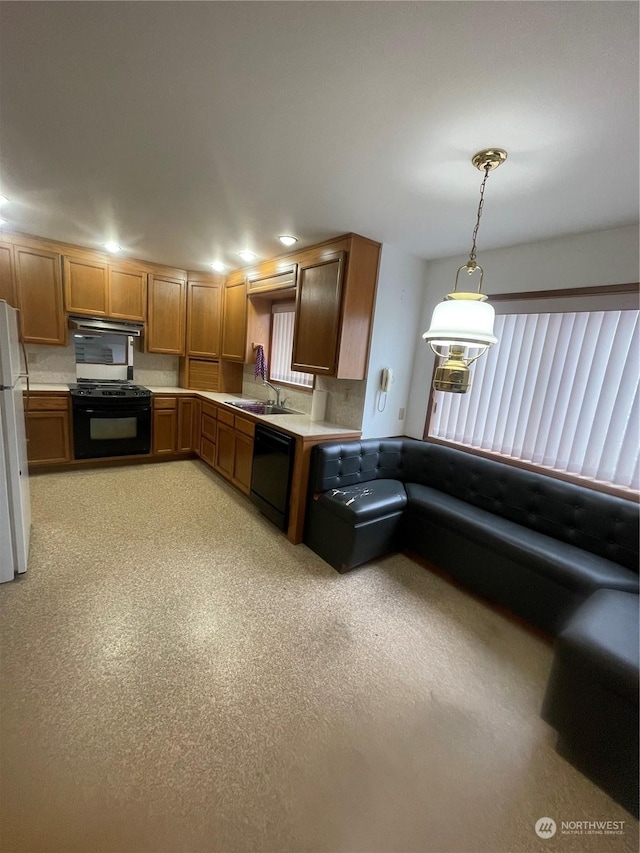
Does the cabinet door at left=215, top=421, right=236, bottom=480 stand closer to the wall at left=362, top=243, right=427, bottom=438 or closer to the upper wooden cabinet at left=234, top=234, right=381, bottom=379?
the upper wooden cabinet at left=234, top=234, right=381, bottom=379

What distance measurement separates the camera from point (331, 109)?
4.34 feet

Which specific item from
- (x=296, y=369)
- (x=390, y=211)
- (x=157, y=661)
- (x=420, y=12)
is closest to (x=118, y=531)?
(x=157, y=661)

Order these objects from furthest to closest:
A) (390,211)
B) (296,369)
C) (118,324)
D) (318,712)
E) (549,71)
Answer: (118,324), (296,369), (390,211), (318,712), (549,71)

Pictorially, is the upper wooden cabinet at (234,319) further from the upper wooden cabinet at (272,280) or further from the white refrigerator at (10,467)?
the white refrigerator at (10,467)

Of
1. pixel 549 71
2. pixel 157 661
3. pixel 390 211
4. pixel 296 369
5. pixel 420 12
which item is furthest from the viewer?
pixel 296 369

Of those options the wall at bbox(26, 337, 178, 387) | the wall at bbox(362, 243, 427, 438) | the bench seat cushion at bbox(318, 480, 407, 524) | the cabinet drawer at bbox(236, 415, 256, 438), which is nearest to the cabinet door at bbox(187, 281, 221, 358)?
the wall at bbox(26, 337, 178, 387)

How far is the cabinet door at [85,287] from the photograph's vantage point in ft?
12.0

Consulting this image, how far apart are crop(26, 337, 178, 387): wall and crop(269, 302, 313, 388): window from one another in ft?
5.52

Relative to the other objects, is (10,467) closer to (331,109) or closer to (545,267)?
(331,109)

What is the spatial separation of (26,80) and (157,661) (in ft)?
8.36

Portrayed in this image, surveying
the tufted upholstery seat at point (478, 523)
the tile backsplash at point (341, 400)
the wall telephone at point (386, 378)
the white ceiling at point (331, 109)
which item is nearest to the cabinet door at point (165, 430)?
the tile backsplash at point (341, 400)

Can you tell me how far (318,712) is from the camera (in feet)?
→ 4.90

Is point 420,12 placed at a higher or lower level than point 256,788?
higher

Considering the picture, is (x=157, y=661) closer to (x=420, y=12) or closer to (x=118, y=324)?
(x=420, y=12)
